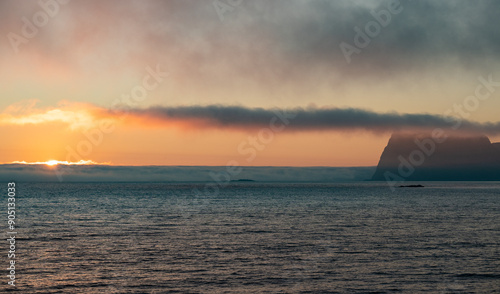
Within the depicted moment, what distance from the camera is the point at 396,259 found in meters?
38.9

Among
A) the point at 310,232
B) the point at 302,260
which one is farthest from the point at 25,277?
the point at 310,232

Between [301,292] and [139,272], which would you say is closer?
[301,292]

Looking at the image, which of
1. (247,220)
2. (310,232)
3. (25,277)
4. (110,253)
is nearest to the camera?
(25,277)

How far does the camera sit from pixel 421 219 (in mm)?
74312

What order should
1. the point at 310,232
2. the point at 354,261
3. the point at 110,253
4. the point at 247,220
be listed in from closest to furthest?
the point at 354,261, the point at 110,253, the point at 310,232, the point at 247,220

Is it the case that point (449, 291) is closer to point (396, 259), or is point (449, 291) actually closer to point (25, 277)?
point (396, 259)

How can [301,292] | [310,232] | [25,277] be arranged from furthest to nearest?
1. [310,232]
2. [25,277]
3. [301,292]

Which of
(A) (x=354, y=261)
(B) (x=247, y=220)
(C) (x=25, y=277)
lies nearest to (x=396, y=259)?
(A) (x=354, y=261)

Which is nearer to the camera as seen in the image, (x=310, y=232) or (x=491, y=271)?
(x=491, y=271)

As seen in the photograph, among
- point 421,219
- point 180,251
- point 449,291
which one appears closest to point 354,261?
point 449,291

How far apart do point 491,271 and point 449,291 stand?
23.1 ft

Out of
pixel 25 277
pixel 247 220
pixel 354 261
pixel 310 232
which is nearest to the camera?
pixel 25 277

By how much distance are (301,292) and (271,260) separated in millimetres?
9438

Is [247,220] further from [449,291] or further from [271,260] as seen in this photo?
[449,291]
